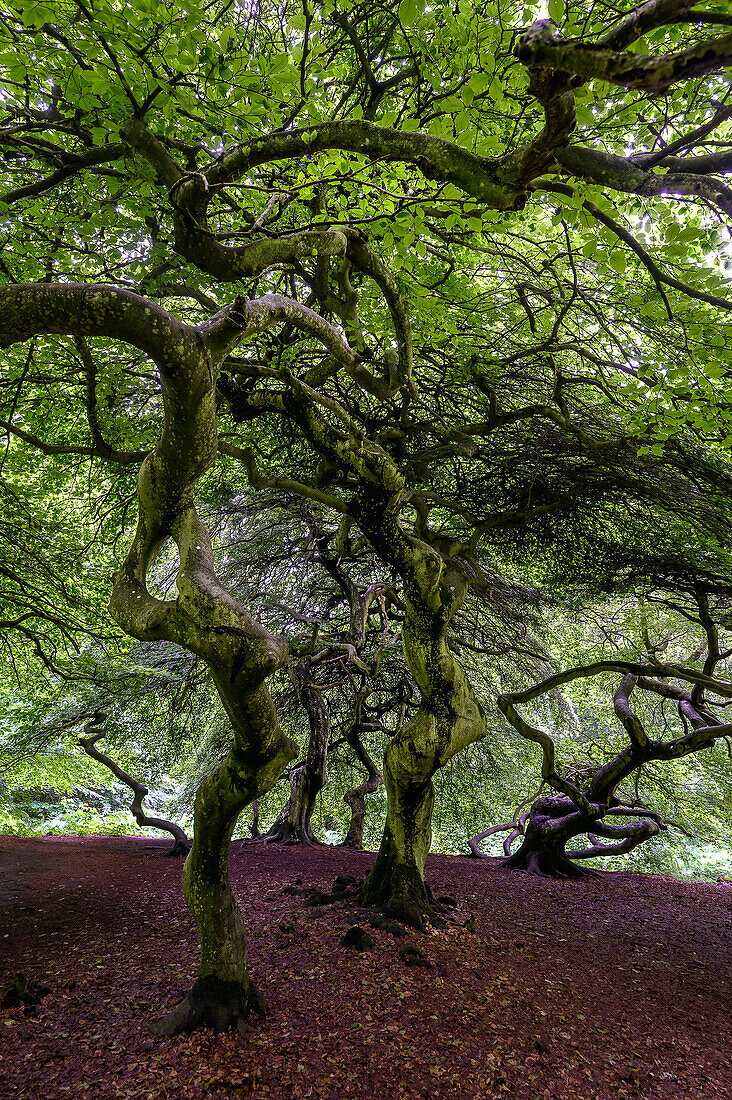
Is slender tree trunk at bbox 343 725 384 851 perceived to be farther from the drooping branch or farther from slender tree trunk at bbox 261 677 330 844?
the drooping branch

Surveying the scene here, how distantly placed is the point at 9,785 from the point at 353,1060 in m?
14.5

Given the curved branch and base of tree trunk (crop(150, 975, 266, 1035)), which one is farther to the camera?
base of tree trunk (crop(150, 975, 266, 1035))

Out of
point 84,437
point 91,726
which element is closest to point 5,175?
point 84,437

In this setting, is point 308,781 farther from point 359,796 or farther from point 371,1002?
point 371,1002

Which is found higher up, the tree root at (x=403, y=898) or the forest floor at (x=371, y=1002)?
the tree root at (x=403, y=898)

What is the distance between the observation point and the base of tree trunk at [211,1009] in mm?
3504

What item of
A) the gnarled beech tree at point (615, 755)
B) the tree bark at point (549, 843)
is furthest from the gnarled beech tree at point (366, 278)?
the tree bark at point (549, 843)

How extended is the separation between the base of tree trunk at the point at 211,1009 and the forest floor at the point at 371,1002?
0.09 meters

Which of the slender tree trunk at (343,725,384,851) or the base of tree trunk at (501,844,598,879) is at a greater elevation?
the slender tree trunk at (343,725,384,851)

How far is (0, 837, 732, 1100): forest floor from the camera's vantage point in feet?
10.5

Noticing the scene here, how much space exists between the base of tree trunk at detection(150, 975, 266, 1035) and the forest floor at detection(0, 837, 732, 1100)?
94mm

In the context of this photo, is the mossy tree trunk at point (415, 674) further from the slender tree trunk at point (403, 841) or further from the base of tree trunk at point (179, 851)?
the base of tree trunk at point (179, 851)

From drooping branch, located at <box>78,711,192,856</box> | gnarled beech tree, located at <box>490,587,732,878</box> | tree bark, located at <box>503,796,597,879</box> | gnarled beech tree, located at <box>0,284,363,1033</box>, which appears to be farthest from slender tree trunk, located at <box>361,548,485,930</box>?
tree bark, located at <box>503,796,597,879</box>

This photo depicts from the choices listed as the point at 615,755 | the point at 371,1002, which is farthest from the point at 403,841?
the point at 615,755
